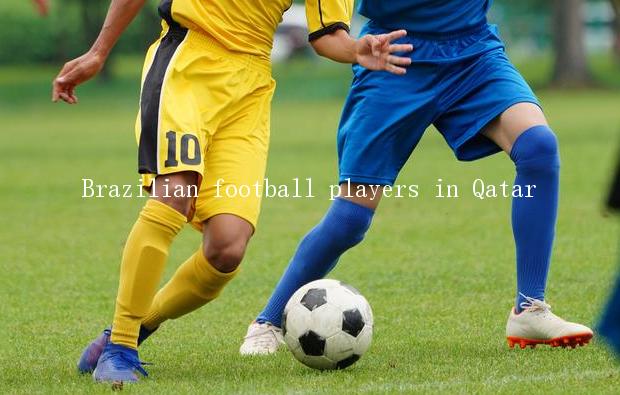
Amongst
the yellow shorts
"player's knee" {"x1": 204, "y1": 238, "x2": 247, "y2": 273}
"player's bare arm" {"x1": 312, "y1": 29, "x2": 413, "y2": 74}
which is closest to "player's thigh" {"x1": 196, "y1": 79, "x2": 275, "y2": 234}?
the yellow shorts

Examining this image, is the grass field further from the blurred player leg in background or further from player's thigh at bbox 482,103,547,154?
the blurred player leg in background

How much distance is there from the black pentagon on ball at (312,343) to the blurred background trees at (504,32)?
3354cm

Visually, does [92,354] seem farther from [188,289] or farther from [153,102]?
[153,102]

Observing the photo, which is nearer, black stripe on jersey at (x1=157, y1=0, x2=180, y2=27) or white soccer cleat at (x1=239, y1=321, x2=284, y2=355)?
black stripe on jersey at (x1=157, y1=0, x2=180, y2=27)

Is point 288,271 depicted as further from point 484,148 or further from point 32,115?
point 32,115

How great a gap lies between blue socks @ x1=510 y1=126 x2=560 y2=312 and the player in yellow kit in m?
0.85

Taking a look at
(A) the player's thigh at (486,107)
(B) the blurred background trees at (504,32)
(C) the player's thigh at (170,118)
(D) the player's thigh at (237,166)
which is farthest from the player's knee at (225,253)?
(B) the blurred background trees at (504,32)

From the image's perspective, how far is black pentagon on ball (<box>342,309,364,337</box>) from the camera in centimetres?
556

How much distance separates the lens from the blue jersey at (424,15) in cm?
611

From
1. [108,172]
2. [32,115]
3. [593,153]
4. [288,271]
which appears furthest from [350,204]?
[32,115]

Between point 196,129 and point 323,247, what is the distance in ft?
3.43

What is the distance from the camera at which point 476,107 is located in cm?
608

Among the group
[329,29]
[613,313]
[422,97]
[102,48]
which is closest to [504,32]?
[422,97]

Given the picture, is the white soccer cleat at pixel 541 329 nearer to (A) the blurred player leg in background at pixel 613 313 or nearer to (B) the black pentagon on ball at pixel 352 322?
(B) the black pentagon on ball at pixel 352 322
